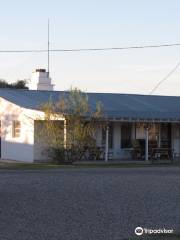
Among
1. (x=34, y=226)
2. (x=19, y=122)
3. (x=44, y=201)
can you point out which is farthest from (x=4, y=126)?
(x=34, y=226)

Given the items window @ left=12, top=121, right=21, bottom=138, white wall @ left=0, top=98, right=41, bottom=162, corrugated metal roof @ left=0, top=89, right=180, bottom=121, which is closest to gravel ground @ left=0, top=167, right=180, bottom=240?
white wall @ left=0, top=98, right=41, bottom=162

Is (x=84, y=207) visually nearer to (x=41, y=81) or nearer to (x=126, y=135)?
(x=126, y=135)

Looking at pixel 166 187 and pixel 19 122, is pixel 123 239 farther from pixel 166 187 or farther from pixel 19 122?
pixel 19 122

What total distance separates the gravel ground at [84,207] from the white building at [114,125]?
12887mm

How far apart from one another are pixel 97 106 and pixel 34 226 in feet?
73.6

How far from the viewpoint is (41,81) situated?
45500 mm

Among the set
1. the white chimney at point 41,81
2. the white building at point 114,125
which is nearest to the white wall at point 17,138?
the white building at point 114,125

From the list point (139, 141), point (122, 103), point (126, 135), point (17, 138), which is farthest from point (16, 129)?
point (139, 141)

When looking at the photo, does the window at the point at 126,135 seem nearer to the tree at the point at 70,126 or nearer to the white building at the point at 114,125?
the white building at the point at 114,125

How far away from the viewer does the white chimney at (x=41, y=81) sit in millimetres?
45062

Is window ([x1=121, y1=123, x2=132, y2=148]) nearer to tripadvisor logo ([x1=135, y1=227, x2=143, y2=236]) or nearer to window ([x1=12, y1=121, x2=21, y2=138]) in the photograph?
window ([x1=12, y1=121, x2=21, y2=138])

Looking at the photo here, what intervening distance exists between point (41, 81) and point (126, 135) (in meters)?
9.40

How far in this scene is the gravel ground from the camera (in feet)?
39.3

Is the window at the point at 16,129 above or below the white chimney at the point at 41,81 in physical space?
below
